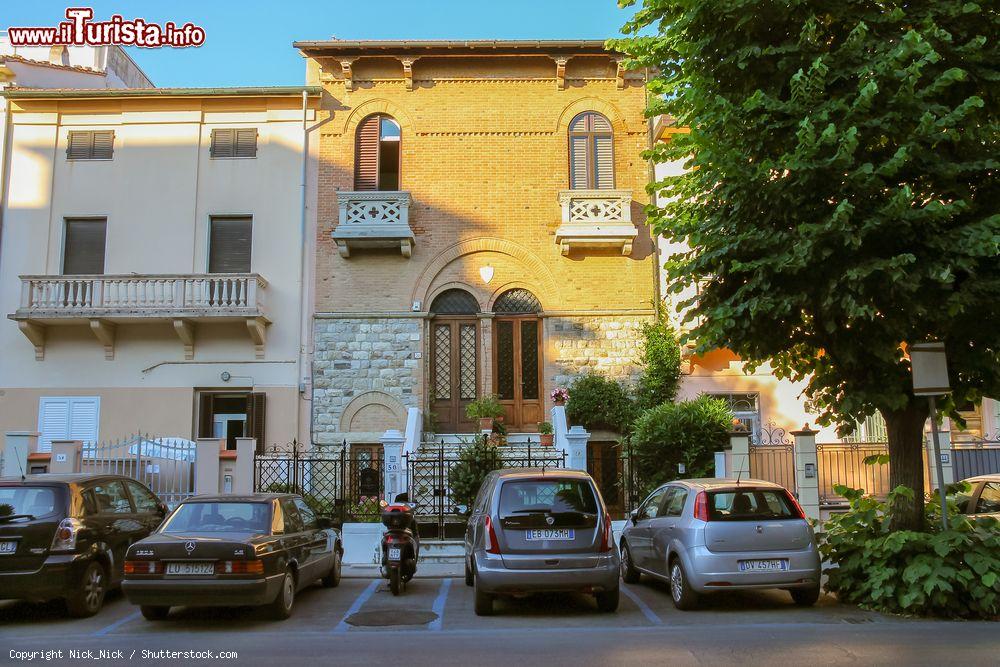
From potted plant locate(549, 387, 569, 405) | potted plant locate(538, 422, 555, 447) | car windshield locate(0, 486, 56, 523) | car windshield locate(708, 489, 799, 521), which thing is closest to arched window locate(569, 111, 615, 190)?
potted plant locate(549, 387, 569, 405)

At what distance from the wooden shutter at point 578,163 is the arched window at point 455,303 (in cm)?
384

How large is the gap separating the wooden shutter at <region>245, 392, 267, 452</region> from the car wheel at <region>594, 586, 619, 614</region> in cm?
1146

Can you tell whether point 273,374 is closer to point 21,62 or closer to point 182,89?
point 182,89

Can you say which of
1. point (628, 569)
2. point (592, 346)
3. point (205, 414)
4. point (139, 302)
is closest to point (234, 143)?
point (139, 302)

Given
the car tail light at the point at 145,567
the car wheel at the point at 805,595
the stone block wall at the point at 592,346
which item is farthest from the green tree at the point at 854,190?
the stone block wall at the point at 592,346

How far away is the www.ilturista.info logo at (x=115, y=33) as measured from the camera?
19281 mm

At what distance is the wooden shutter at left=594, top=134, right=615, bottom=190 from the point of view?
19.6 m

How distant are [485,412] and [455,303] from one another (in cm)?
305

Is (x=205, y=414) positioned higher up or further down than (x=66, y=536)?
higher up

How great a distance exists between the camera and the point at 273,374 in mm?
18578

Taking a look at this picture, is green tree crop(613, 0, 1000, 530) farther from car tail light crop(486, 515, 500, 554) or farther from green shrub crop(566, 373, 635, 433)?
green shrub crop(566, 373, 635, 433)

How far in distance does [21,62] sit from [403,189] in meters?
10.6

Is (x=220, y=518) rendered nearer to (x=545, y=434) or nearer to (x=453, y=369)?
(x=545, y=434)

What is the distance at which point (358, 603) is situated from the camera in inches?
376
